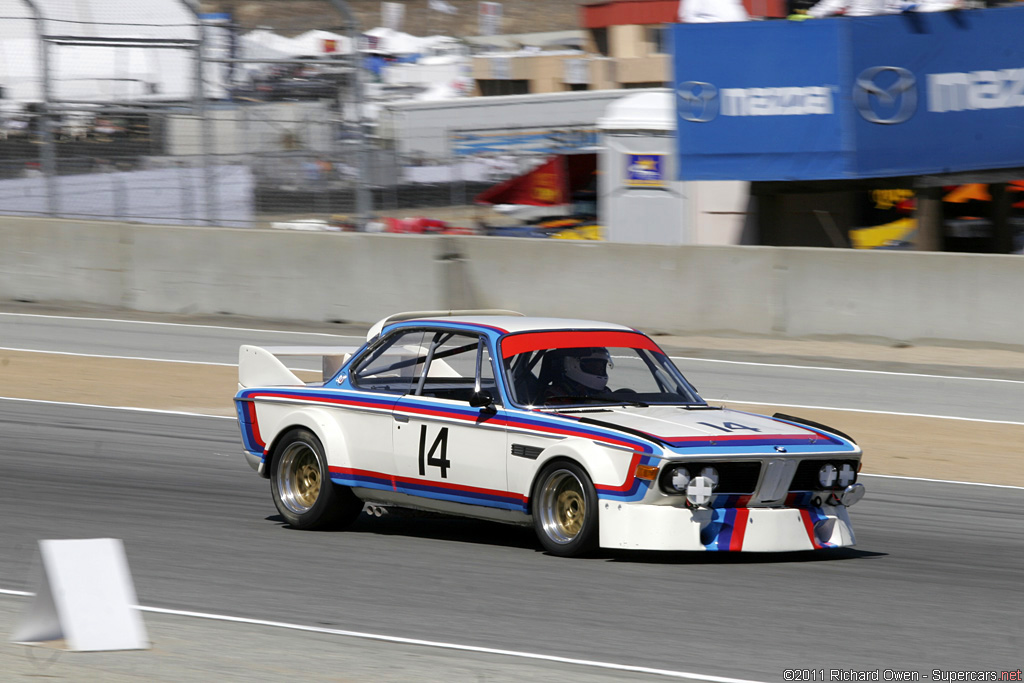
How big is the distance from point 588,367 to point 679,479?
1.27m

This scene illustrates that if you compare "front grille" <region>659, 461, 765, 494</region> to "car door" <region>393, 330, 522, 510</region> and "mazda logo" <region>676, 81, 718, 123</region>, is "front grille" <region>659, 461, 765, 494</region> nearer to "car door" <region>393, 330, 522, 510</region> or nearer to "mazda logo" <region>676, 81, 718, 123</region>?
"car door" <region>393, 330, 522, 510</region>

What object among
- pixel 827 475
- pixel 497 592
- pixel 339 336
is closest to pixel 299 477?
pixel 497 592

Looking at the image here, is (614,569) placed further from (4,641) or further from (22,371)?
(22,371)

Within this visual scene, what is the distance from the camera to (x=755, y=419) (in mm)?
7789

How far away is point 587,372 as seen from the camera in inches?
313

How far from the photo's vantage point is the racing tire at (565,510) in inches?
280

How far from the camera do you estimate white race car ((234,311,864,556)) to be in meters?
7.02

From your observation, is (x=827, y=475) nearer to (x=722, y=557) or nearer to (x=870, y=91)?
(x=722, y=557)

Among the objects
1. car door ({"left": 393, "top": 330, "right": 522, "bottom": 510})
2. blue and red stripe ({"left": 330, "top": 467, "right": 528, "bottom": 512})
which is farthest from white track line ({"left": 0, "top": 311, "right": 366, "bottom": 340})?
car door ({"left": 393, "top": 330, "right": 522, "bottom": 510})

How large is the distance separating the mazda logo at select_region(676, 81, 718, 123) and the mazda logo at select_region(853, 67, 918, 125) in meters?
2.21

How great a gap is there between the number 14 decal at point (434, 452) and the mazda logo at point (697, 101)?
1366 cm

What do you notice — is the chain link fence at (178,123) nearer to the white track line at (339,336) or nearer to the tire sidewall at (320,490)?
the white track line at (339,336)

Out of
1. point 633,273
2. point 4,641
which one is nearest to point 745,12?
point 633,273

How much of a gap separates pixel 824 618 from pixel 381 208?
1976cm
